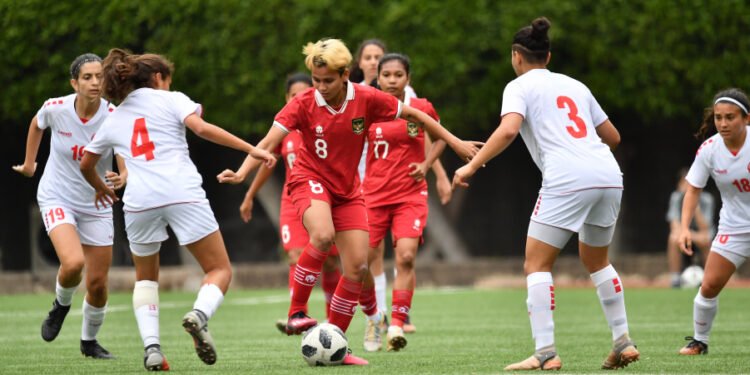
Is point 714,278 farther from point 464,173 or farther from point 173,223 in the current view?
point 173,223

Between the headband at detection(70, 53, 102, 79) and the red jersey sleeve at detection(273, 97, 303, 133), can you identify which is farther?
the headband at detection(70, 53, 102, 79)

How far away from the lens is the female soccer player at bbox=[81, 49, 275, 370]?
8.14 meters

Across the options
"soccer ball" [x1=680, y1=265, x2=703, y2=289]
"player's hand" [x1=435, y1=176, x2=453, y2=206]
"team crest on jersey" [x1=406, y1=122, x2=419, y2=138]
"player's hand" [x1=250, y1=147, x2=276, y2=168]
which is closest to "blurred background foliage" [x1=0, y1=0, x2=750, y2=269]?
"soccer ball" [x1=680, y1=265, x2=703, y2=289]

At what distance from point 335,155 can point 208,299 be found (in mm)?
1416

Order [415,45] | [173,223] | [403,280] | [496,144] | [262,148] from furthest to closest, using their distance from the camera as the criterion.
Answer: [415,45]
[403,280]
[262,148]
[173,223]
[496,144]

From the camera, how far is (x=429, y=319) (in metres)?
14.7

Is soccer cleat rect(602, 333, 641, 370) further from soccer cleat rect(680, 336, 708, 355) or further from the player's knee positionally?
the player's knee

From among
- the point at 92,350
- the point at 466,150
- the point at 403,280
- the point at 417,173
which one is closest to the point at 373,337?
the point at 403,280

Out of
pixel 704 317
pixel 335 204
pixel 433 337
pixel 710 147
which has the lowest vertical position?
pixel 433 337

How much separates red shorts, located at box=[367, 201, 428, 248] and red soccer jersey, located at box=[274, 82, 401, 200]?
2117 millimetres

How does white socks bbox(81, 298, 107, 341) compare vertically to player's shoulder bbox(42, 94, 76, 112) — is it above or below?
below

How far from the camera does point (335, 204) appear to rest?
9.06m

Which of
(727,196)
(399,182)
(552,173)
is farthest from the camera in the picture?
(399,182)

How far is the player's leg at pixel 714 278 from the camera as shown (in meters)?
9.62
